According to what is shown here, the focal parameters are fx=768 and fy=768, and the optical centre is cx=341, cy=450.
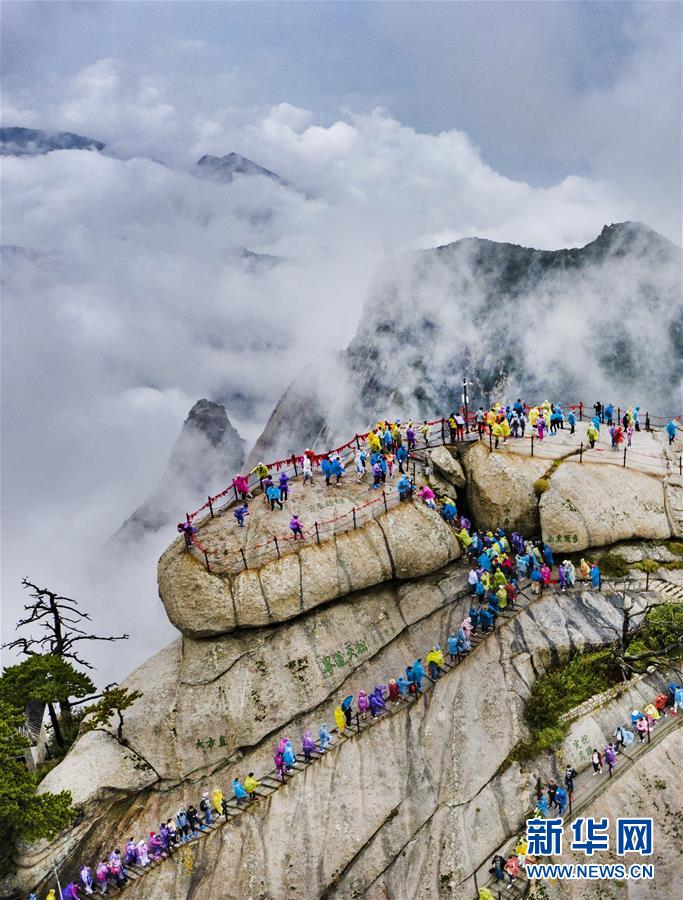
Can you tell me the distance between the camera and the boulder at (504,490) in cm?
4700

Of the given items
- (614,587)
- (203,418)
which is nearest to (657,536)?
(614,587)

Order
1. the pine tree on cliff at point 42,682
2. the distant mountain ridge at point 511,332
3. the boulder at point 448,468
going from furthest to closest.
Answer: the distant mountain ridge at point 511,332, the boulder at point 448,468, the pine tree on cliff at point 42,682

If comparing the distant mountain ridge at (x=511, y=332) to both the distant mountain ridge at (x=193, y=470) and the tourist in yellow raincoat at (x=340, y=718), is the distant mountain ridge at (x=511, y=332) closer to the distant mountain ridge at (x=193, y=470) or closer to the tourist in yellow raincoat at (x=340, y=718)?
the distant mountain ridge at (x=193, y=470)

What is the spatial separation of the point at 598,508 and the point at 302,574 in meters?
18.4

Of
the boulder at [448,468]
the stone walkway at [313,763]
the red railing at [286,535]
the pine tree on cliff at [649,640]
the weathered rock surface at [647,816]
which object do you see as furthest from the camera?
the boulder at [448,468]

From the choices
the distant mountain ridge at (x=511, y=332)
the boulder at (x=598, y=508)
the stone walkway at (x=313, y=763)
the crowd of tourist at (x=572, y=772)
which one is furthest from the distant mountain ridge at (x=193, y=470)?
the crowd of tourist at (x=572, y=772)

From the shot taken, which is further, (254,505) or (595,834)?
(254,505)

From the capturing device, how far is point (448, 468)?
4869cm

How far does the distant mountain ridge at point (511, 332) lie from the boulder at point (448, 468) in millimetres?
55379

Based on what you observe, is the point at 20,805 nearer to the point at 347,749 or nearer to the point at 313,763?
the point at 313,763

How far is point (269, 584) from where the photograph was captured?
41.7 meters

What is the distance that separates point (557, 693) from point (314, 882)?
46.3 ft

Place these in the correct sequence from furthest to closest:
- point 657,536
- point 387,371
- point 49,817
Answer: point 387,371 → point 657,536 → point 49,817

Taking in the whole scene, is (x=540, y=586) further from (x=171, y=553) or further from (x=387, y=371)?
(x=387, y=371)
